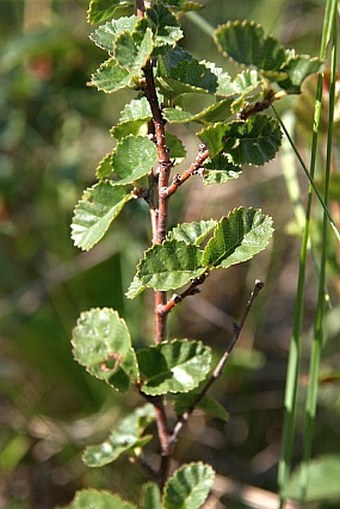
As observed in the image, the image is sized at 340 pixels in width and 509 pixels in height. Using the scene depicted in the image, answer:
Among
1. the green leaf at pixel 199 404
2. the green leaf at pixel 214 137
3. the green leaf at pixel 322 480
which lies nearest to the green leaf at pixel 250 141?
the green leaf at pixel 214 137

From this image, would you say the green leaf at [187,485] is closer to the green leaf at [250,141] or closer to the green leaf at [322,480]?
the green leaf at [250,141]

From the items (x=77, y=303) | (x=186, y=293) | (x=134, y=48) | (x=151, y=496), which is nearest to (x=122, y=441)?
(x=151, y=496)

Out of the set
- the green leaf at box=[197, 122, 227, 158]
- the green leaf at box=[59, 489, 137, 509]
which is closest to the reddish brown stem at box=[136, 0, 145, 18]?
the green leaf at box=[197, 122, 227, 158]

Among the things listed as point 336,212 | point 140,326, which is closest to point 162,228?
point 336,212

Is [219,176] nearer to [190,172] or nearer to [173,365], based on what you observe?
[190,172]

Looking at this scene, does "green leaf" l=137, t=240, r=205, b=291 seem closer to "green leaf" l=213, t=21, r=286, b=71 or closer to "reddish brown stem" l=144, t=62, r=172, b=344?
"reddish brown stem" l=144, t=62, r=172, b=344

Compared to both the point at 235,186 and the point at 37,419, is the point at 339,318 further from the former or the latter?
the point at 37,419
